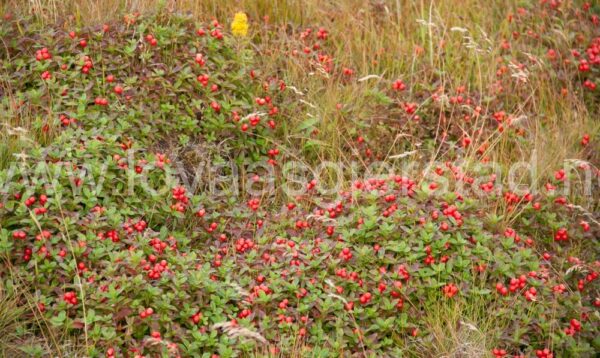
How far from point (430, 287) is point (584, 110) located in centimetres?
240

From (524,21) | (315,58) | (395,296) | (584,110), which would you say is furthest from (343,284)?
(524,21)

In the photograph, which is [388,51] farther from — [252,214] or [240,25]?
[252,214]

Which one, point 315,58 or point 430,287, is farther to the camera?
point 315,58

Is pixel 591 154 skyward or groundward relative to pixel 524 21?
groundward

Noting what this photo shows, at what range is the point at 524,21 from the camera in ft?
20.9

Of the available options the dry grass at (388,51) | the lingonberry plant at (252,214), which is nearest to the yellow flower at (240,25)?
the lingonberry plant at (252,214)

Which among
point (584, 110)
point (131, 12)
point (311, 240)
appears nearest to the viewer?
point (311, 240)

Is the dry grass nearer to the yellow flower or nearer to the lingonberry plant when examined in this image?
the lingonberry plant

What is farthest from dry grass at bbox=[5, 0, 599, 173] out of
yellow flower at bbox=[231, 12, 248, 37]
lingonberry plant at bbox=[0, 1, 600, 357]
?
yellow flower at bbox=[231, 12, 248, 37]

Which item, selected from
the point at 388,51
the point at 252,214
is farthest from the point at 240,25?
the point at 252,214

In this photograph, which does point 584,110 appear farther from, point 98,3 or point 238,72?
point 98,3

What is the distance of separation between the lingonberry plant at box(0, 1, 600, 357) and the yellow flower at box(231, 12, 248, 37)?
0.04 feet

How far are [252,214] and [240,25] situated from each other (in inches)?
63.5

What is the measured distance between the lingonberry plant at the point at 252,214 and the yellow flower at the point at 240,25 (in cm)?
1
